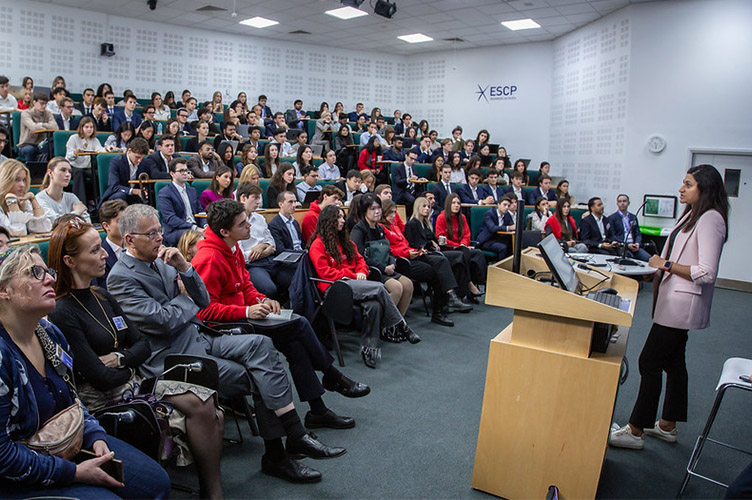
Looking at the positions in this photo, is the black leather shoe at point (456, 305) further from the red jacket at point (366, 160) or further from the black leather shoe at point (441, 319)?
the red jacket at point (366, 160)

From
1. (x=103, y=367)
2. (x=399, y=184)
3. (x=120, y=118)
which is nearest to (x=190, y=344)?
(x=103, y=367)

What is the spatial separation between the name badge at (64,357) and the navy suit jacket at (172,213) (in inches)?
119

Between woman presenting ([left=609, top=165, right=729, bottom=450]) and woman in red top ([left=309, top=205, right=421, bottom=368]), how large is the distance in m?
1.75

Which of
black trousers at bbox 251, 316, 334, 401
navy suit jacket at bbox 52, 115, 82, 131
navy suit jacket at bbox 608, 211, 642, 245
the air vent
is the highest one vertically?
the air vent

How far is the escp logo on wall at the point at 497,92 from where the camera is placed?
12859 mm

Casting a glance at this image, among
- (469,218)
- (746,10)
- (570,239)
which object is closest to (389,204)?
(469,218)

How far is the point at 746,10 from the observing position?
7492 mm

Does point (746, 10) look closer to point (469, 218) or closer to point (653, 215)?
point (653, 215)

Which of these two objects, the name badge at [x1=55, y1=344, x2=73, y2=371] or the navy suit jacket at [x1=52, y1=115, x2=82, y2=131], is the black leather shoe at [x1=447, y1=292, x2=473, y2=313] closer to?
the name badge at [x1=55, y1=344, x2=73, y2=371]

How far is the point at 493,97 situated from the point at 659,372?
1161 cm

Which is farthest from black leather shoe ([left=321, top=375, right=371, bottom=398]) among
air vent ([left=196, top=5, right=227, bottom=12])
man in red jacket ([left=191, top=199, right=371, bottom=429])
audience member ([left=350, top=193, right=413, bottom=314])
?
air vent ([left=196, top=5, right=227, bottom=12])

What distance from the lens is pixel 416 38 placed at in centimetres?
1280

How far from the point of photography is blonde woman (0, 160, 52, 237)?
3769 millimetres

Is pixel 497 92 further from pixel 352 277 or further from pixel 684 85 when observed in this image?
pixel 352 277
